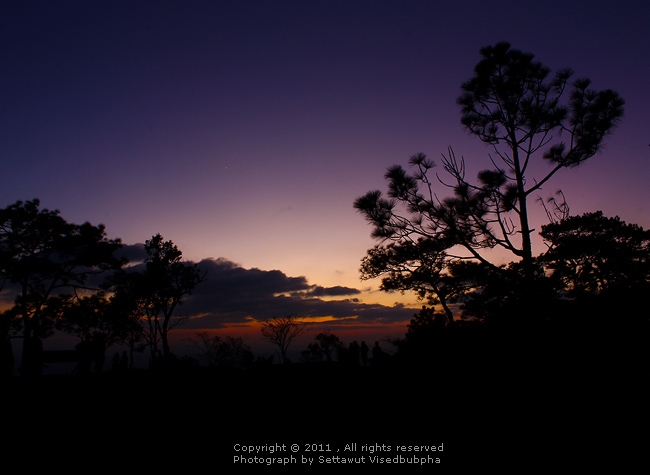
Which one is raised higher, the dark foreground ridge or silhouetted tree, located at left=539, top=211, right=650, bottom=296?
silhouetted tree, located at left=539, top=211, right=650, bottom=296

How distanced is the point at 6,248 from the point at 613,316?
2341 cm

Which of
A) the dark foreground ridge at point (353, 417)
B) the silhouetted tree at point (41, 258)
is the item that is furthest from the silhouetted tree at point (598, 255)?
the silhouetted tree at point (41, 258)

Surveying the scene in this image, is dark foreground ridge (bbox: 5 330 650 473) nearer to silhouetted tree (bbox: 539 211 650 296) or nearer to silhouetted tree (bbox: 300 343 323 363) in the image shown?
silhouetted tree (bbox: 539 211 650 296)

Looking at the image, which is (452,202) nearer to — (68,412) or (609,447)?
(609,447)

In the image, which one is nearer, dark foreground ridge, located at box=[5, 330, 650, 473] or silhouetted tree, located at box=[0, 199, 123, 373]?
dark foreground ridge, located at box=[5, 330, 650, 473]

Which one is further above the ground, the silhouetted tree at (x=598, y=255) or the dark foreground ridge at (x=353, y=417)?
the silhouetted tree at (x=598, y=255)

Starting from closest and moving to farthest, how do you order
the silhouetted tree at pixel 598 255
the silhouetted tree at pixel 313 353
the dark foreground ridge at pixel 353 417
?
1. the dark foreground ridge at pixel 353 417
2. the silhouetted tree at pixel 598 255
3. the silhouetted tree at pixel 313 353

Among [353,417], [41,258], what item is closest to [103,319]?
[41,258]

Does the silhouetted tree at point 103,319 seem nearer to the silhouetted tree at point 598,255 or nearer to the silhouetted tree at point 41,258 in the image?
the silhouetted tree at point 41,258

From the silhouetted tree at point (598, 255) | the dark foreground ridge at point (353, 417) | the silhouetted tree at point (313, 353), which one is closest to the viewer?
the dark foreground ridge at point (353, 417)

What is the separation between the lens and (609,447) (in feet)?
15.8

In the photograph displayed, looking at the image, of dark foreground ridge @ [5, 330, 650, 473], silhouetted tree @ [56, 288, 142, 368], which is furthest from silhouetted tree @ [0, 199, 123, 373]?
dark foreground ridge @ [5, 330, 650, 473]

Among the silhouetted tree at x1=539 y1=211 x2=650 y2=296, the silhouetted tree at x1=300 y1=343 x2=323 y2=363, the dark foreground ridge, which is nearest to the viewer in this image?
the dark foreground ridge

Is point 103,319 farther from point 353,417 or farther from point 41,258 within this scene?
point 353,417
